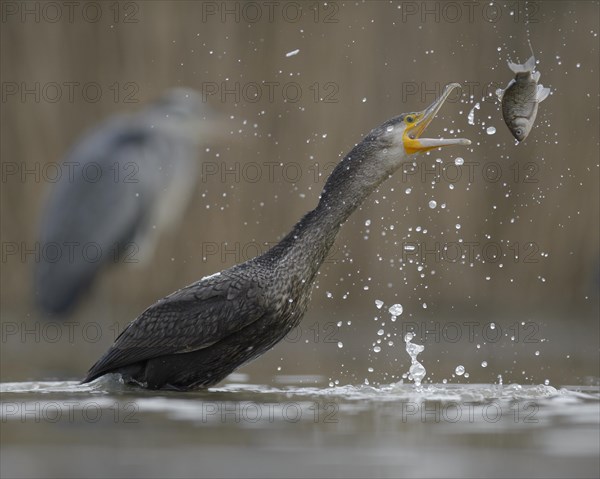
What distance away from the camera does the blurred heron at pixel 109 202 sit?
8.98 meters

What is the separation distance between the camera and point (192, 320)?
440 centimetres

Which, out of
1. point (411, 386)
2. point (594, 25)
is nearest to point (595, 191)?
point (594, 25)

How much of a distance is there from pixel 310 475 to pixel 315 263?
66.9 inches

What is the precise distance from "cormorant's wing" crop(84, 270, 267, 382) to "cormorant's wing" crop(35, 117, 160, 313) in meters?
4.44

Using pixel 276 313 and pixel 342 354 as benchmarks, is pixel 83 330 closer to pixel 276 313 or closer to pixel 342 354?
pixel 342 354

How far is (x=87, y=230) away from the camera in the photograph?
915 centimetres

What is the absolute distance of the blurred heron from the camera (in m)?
8.98

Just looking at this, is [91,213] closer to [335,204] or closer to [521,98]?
[335,204]

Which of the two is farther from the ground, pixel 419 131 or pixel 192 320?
pixel 419 131

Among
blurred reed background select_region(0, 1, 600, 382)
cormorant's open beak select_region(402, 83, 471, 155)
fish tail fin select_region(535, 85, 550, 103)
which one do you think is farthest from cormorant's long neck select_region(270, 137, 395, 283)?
blurred reed background select_region(0, 1, 600, 382)

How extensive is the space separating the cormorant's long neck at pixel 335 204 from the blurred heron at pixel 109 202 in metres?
4.50

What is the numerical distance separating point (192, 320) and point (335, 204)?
0.69m

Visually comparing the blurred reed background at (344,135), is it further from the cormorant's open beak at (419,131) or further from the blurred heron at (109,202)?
the cormorant's open beak at (419,131)

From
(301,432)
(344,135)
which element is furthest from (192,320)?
(344,135)
